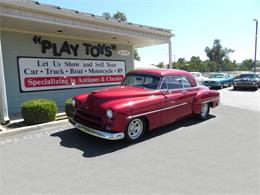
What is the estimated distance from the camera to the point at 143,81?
616 centimetres

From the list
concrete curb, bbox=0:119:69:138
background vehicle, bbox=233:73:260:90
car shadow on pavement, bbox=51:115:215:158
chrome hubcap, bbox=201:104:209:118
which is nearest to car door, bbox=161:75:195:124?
car shadow on pavement, bbox=51:115:215:158

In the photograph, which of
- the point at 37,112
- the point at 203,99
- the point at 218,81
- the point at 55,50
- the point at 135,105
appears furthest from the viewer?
the point at 218,81

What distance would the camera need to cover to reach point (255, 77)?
18.0m

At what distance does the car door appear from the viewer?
5.73 metres

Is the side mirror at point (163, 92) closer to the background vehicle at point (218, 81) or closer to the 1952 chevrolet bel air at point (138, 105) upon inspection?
the 1952 chevrolet bel air at point (138, 105)

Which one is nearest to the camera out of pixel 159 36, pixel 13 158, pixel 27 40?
pixel 13 158

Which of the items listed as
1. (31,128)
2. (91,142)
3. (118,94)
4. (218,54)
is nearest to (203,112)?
(118,94)

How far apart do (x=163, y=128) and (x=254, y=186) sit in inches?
123

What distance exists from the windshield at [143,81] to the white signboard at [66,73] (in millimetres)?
3995

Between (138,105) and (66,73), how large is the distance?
5.60 metres

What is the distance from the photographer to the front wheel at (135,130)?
4.98 m

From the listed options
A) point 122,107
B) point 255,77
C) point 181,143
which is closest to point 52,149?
point 122,107

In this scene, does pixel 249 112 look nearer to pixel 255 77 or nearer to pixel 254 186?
pixel 254 186

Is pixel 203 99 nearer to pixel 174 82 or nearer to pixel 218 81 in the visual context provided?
pixel 174 82
